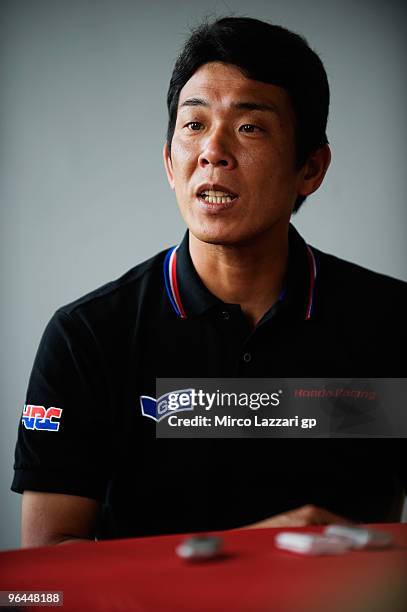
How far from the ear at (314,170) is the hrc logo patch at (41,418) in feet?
2.16

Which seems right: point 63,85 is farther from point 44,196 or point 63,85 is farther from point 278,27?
point 278,27

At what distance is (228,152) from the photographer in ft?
4.14

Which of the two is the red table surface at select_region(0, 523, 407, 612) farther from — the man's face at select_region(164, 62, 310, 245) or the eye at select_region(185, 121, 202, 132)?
the eye at select_region(185, 121, 202, 132)

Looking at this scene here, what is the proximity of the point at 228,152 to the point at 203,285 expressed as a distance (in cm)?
26

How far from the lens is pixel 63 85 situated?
60.8 inches

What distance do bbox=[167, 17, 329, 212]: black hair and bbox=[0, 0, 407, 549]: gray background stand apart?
0.37 feet

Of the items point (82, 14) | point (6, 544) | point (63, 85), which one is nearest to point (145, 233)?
point (63, 85)

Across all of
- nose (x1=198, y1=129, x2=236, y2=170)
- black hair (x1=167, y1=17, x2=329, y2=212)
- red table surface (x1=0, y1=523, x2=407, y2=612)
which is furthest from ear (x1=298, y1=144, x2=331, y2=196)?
red table surface (x1=0, y1=523, x2=407, y2=612)

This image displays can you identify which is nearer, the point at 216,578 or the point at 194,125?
the point at 216,578

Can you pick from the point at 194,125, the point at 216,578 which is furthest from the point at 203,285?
the point at 216,578

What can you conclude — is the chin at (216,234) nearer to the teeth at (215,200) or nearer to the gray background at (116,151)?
the teeth at (215,200)

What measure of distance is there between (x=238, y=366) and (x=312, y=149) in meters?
0.47

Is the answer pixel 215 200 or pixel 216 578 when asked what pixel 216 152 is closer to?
pixel 215 200

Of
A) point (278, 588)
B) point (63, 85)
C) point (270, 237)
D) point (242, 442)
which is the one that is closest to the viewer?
point (278, 588)
